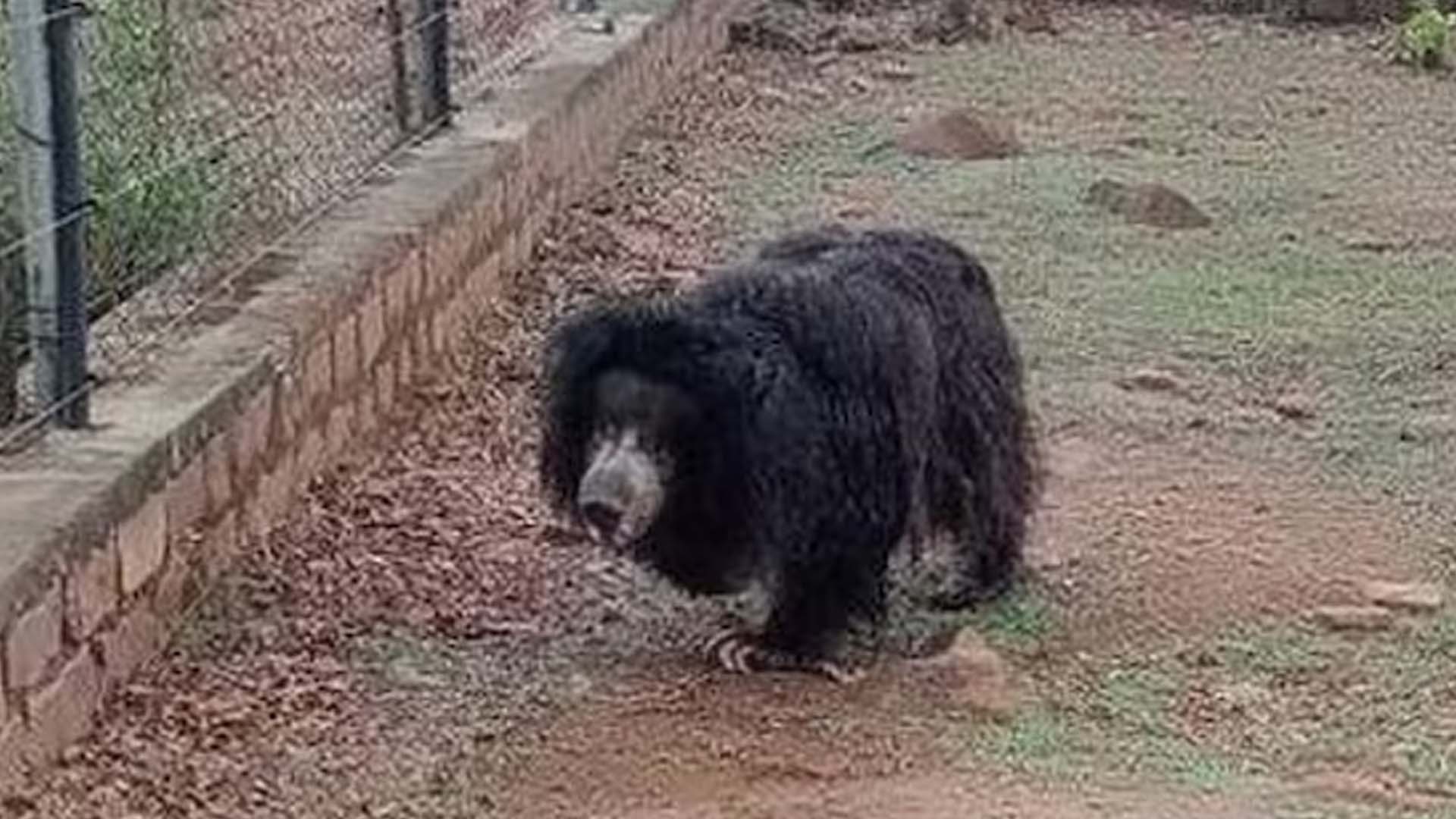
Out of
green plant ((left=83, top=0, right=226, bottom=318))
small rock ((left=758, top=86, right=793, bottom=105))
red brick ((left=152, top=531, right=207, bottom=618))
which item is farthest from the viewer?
small rock ((left=758, top=86, right=793, bottom=105))

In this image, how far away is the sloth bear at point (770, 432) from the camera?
5.07 metres

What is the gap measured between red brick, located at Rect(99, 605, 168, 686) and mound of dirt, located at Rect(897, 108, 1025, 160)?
5839 millimetres

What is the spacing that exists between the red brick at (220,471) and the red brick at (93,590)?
1.62 feet

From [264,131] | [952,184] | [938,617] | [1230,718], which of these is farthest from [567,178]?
[1230,718]

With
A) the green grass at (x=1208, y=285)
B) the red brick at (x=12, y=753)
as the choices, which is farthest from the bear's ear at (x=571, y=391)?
the green grass at (x=1208, y=285)

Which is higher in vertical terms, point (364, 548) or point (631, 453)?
point (631, 453)

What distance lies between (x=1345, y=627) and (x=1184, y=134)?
5847mm

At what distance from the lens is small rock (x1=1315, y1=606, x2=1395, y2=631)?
18.5 feet

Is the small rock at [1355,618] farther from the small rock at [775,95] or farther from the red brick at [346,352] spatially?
the small rock at [775,95]

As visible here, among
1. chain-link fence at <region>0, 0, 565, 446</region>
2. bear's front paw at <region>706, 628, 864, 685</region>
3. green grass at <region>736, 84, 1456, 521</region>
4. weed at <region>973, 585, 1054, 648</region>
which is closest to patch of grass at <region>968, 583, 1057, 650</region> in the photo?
weed at <region>973, 585, 1054, 648</region>

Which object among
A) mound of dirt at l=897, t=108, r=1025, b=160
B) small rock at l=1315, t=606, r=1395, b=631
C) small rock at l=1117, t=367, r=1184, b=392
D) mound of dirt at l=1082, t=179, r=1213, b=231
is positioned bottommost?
mound of dirt at l=897, t=108, r=1025, b=160

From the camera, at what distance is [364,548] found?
588 cm

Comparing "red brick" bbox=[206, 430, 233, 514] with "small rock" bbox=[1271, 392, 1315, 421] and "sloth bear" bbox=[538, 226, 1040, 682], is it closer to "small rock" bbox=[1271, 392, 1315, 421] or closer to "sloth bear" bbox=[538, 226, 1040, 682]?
"sloth bear" bbox=[538, 226, 1040, 682]

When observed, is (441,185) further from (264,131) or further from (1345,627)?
(1345,627)
